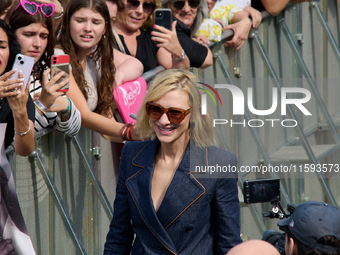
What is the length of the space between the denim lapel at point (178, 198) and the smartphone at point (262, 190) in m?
0.31

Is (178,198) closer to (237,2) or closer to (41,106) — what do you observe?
(41,106)

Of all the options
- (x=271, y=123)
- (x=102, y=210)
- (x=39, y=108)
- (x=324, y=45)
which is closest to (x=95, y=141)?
(x=102, y=210)

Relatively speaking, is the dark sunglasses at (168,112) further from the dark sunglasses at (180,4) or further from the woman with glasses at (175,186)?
the dark sunglasses at (180,4)

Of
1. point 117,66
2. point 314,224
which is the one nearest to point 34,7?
point 117,66

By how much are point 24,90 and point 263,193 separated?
53.5 inches

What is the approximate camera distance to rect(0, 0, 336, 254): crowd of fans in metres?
3.14

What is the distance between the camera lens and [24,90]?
316 centimetres

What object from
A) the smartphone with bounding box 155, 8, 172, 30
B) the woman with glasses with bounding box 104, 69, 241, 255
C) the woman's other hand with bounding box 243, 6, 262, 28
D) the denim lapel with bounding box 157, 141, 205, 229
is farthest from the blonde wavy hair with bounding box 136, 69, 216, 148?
the woman's other hand with bounding box 243, 6, 262, 28

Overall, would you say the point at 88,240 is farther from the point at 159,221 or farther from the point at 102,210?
the point at 159,221

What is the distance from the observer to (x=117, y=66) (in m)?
4.66

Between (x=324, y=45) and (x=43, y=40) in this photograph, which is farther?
(x=324, y=45)

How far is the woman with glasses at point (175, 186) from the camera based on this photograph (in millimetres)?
3076

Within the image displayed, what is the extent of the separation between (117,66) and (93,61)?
26 centimetres

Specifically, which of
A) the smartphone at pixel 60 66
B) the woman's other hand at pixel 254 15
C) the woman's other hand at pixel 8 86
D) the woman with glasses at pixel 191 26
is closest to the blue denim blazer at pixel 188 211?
the woman's other hand at pixel 8 86
